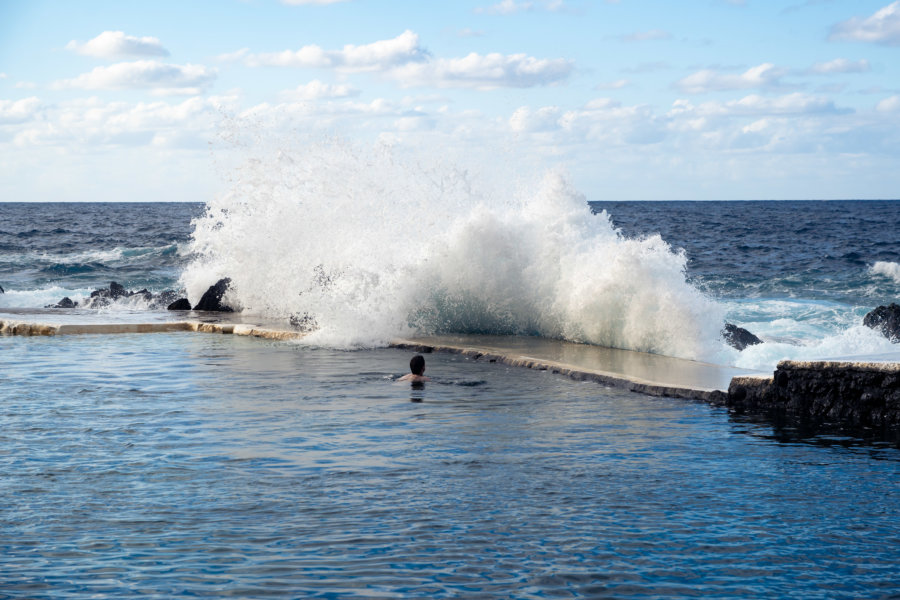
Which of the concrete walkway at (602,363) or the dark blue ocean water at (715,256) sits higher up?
the dark blue ocean water at (715,256)

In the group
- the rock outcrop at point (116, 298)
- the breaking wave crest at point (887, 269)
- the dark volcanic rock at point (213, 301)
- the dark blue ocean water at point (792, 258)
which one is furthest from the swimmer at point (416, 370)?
the breaking wave crest at point (887, 269)

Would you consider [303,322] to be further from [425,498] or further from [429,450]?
[425,498]

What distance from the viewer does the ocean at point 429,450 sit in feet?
17.0

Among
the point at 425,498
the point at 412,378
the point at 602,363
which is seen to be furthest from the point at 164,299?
the point at 425,498

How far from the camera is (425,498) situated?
256 inches

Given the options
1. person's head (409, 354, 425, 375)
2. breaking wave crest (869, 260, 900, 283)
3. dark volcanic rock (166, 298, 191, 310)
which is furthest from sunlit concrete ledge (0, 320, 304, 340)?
breaking wave crest (869, 260, 900, 283)

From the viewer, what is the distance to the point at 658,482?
6.89 metres

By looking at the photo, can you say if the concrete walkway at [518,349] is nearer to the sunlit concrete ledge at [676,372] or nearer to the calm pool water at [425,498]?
the sunlit concrete ledge at [676,372]

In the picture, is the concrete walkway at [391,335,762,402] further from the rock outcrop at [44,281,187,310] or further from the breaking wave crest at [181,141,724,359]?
the rock outcrop at [44,281,187,310]

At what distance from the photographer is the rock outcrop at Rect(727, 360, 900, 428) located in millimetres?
8750

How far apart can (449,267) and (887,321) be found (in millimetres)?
8113

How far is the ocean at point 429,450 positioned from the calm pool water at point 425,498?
3 cm

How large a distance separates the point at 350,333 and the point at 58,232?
47525 mm

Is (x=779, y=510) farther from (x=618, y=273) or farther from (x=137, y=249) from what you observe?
(x=137, y=249)
